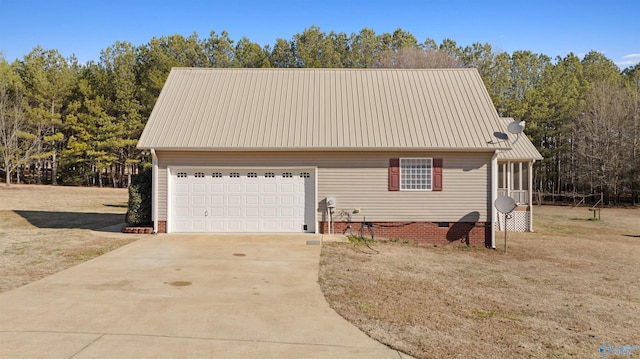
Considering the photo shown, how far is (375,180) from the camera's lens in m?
13.4

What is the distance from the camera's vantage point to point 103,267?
898 centimetres

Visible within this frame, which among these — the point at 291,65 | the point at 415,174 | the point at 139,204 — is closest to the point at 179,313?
the point at 139,204

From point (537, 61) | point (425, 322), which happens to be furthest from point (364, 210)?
point (537, 61)

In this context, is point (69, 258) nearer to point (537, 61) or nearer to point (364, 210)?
point (364, 210)

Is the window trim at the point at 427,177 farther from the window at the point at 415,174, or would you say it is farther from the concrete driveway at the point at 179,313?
the concrete driveway at the point at 179,313

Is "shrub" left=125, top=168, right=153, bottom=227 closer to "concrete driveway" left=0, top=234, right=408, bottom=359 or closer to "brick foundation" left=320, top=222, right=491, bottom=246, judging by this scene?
"concrete driveway" left=0, top=234, right=408, bottom=359

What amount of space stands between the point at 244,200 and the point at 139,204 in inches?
126

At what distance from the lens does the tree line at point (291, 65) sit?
1321 inches

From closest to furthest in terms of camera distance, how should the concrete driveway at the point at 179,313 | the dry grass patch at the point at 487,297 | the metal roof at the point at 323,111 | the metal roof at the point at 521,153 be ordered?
the concrete driveway at the point at 179,313 < the dry grass patch at the point at 487,297 < the metal roof at the point at 323,111 < the metal roof at the point at 521,153

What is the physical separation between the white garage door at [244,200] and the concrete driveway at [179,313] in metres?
3.56

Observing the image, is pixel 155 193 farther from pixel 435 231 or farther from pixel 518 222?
pixel 518 222

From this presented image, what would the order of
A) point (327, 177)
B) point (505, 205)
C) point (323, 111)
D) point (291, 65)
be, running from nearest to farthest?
point (505, 205), point (327, 177), point (323, 111), point (291, 65)

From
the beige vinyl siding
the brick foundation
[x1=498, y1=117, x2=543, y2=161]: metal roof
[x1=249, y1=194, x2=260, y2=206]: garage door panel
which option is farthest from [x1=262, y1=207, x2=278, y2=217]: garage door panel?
[x1=498, y1=117, x2=543, y2=161]: metal roof

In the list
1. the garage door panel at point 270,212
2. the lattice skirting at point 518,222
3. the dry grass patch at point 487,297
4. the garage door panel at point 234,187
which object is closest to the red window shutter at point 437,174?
the dry grass patch at point 487,297
